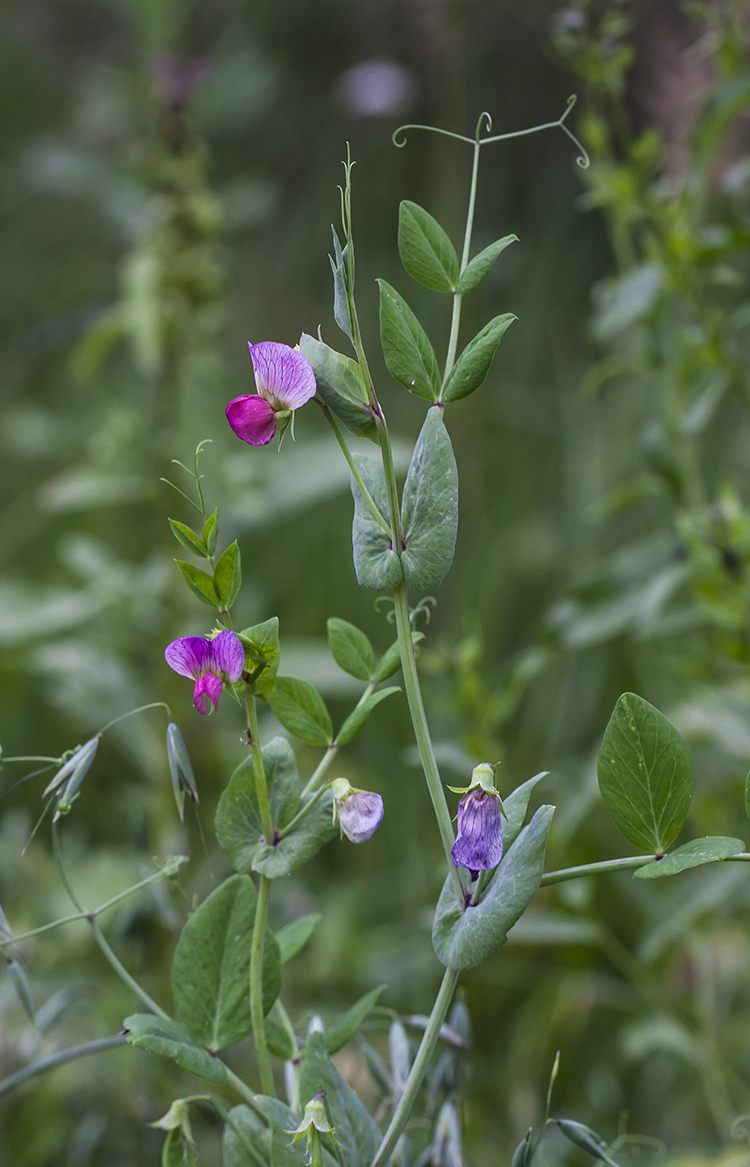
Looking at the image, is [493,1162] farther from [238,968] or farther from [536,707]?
[536,707]

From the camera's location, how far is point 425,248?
28 centimetres

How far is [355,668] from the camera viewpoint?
303 mm

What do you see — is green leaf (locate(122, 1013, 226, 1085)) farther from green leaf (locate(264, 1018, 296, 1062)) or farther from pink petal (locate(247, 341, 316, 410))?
pink petal (locate(247, 341, 316, 410))

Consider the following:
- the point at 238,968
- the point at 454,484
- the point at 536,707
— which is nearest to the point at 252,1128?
the point at 238,968

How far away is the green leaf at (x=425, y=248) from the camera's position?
277 mm

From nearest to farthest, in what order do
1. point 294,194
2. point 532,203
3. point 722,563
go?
point 722,563, point 532,203, point 294,194

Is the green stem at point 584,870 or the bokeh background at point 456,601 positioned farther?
the bokeh background at point 456,601

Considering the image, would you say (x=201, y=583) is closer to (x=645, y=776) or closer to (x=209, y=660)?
(x=209, y=660)

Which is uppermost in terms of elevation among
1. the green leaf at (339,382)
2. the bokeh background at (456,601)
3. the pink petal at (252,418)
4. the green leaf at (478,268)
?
the green leaf at (478,268)

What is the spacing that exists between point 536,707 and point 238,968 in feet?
2.96

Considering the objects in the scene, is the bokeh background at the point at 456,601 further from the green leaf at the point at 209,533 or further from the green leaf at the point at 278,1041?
the green leaf at the point at 209,533

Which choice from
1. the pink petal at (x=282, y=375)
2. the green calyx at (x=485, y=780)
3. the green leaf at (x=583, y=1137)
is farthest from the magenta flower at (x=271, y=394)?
the green leaf at (x=583, y=1137)

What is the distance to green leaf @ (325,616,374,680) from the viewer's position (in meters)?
0.30

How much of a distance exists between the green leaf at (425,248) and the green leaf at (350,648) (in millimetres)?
102
